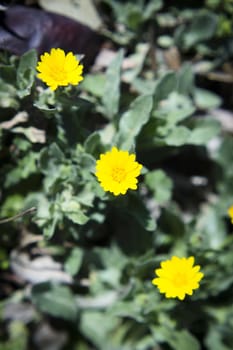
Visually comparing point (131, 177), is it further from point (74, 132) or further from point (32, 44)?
point (32, 44)

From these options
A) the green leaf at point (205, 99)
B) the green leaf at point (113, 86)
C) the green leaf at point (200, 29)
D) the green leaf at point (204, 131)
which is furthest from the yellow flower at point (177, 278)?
the green leaf at point (200, 29)

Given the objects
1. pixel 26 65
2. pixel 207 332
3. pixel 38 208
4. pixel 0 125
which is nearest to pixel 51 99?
pixel 26 65

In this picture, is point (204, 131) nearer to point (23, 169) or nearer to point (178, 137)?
point (178, 137)

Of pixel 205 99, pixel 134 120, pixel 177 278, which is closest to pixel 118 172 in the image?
pixel 134 120

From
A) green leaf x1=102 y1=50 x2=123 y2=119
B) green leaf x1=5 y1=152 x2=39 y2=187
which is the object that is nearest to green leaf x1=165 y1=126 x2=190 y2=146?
green leaf x1=102 y1=50 x2=123 y2=119

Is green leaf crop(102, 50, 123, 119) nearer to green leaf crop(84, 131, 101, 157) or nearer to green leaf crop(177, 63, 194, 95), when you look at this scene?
green leaf crop(84, 131, 101, 157)
